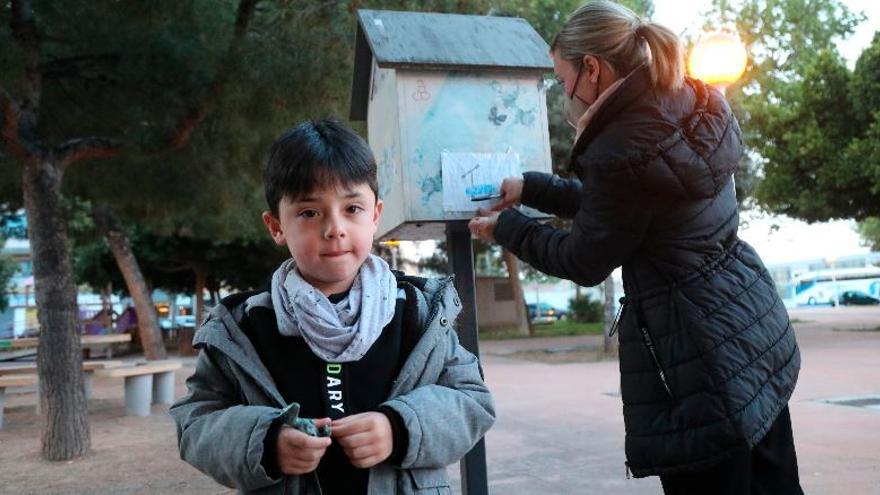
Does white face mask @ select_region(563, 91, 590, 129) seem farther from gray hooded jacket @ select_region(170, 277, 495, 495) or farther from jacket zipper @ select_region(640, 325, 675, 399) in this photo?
gray hooded jacket @ select_region(170, 277, 495, 495)

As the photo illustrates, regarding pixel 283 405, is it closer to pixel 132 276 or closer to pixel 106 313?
pixel 132 276

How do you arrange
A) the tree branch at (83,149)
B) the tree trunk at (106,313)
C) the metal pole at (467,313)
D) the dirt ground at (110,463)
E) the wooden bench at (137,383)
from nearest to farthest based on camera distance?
the metal pole at (467,313)
the dirt ground at (110,463)
the tree branch at (83,149)
the wooden bench at (137,383)
the tree trunk at (106,313)

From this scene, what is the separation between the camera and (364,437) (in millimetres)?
1367

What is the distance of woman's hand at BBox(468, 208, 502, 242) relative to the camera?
2238mm

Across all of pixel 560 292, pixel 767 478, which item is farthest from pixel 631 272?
pixel 560 292

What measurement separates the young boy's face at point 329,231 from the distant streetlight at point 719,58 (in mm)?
4710

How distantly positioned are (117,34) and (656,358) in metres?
6.51

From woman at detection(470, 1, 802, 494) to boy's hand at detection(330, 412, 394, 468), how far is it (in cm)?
79

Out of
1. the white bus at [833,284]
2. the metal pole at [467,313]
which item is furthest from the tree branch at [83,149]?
the white bus at [833,284]

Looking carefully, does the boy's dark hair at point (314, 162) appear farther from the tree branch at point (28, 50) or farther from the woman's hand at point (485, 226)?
the tree branch at point (28, 50)

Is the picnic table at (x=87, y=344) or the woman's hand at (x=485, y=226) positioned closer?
the woman's hand at (x=485, y=226)

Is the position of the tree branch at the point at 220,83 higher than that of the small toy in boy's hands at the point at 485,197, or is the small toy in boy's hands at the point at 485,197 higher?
the tree branch at the point at 220,83

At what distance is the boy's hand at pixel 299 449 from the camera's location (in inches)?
50.8

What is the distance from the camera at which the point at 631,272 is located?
6.47 ft
